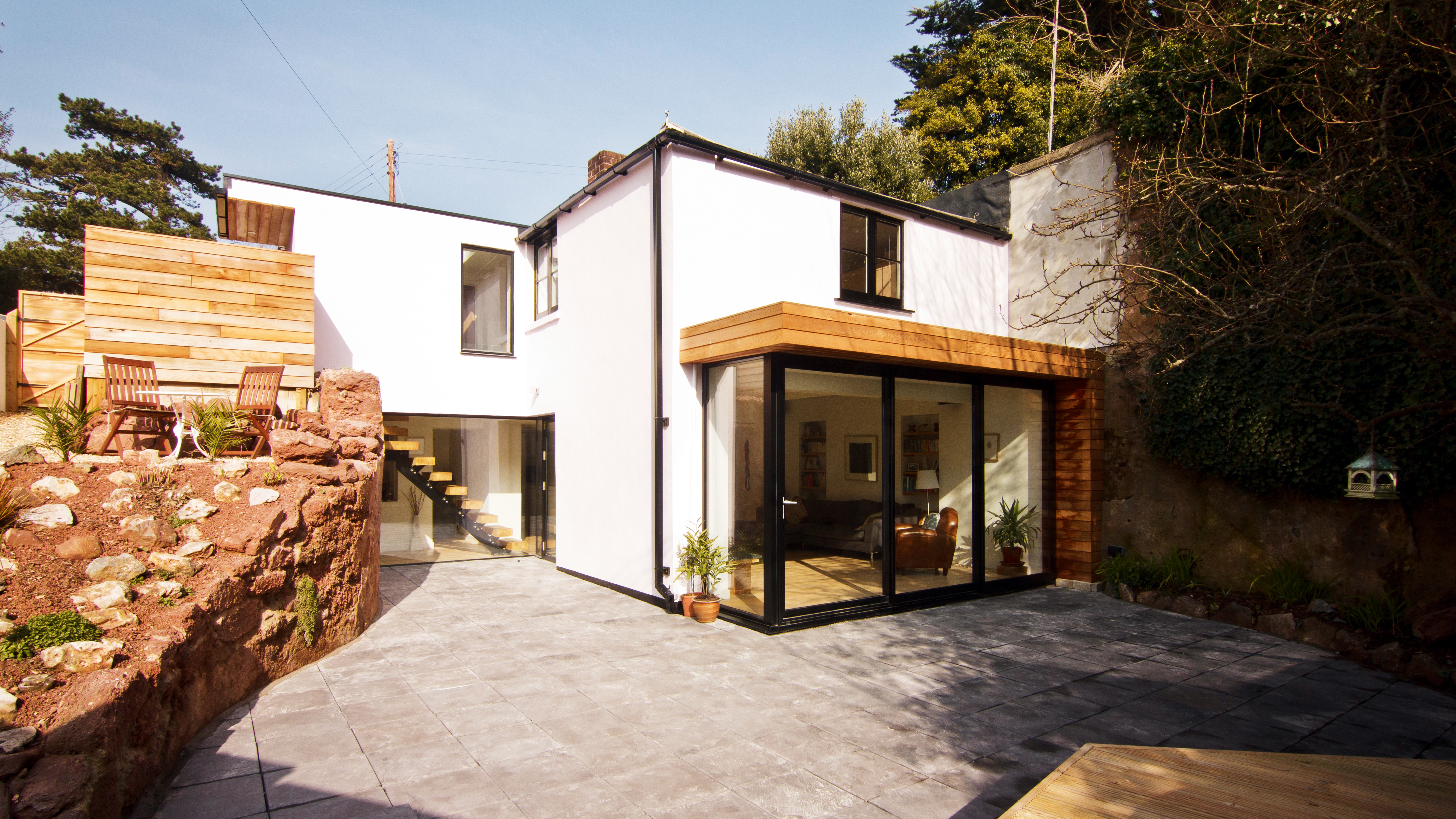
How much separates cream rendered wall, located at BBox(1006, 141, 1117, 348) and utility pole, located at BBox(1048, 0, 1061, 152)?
0.60m

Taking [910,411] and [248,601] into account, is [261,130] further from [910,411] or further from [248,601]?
[910,411]

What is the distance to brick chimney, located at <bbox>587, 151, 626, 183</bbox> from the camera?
938 centimetres

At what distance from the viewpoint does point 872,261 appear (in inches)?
330

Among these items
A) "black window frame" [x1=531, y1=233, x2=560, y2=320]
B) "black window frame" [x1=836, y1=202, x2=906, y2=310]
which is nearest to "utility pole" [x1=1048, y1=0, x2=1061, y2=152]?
"black window frame" [x1=836, y1=202, x2=906, y2=310]

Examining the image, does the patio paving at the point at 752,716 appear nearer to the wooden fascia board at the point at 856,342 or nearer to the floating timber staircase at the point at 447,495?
the wooden fascia board at the point at 856,342

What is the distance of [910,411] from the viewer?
701 centimetres

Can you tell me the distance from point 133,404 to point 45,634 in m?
4.14

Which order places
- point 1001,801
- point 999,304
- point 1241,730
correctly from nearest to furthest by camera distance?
point 1001,801 < point 1241,730 < point 999,304

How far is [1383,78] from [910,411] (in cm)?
428

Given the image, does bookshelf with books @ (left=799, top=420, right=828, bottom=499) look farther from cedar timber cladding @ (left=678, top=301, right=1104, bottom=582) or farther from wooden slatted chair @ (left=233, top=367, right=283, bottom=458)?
wooden slatted chair @ (left=233, top=367, right=283, bottom=458)

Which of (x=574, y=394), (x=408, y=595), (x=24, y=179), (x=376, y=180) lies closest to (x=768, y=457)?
(x=574, y=394)

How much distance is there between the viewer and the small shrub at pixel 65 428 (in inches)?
209

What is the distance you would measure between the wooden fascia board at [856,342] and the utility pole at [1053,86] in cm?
294

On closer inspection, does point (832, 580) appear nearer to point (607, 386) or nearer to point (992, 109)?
point (607, 386)
